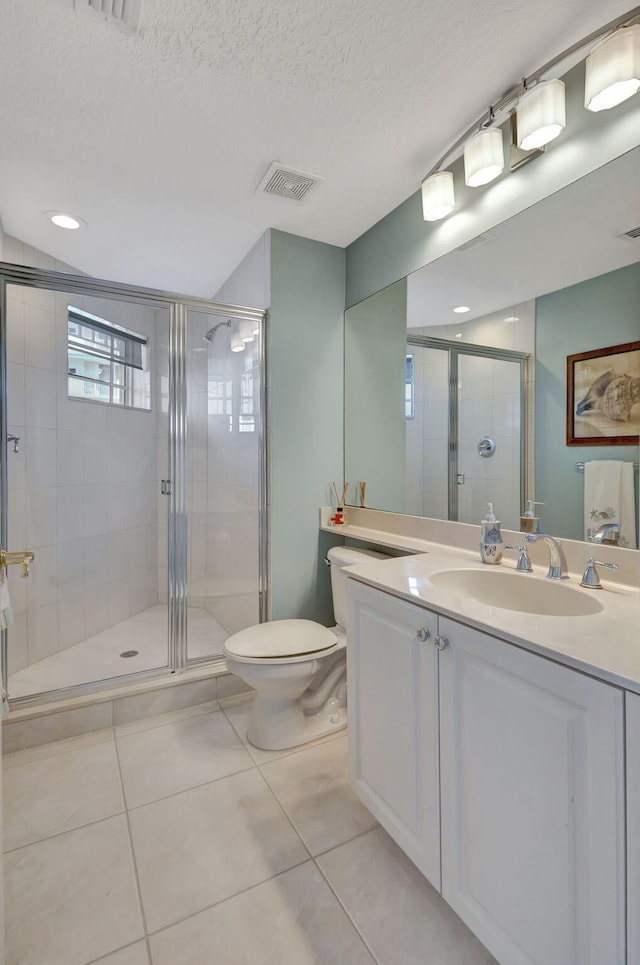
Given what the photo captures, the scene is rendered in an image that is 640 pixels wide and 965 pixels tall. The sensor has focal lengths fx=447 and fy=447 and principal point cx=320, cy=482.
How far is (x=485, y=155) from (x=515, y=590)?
143 centimetres

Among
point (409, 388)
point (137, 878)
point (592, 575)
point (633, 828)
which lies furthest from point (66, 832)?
point (409, 388)

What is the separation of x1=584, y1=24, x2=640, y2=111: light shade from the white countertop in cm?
131

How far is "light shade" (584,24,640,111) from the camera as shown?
1131 millimetres

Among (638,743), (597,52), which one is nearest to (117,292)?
(597,52)

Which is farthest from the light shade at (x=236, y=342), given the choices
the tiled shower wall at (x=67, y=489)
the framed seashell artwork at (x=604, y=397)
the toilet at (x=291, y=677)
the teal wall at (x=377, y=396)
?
the framed seashell artwork at (x=604, y=397)

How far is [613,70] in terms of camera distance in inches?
45.6

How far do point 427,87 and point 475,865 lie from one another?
7.06 ft

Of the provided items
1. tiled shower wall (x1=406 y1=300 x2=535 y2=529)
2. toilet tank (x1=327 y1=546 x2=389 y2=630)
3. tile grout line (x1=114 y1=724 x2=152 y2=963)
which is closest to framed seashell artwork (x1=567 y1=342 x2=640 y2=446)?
tiled shower wall (x1=406 y1=300 x2=535 y2=529)

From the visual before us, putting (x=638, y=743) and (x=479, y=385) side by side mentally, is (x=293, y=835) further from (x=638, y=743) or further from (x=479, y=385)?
(x=479, y=385)

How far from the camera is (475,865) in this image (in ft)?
3.24

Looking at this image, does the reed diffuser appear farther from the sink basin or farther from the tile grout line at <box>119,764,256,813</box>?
the tile grout line at <box>119,764,256,813</box>

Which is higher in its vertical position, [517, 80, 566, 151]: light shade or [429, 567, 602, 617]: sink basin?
[517, 80, 566, 151]: light shade

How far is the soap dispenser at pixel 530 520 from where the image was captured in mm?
1540

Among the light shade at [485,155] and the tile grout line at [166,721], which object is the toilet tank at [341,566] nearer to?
the tile grout line at [166,721]
